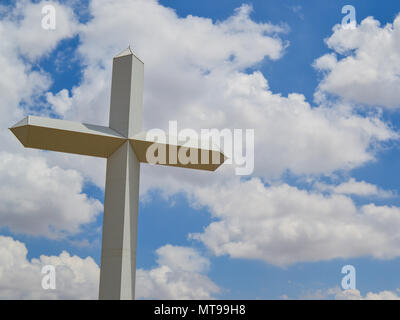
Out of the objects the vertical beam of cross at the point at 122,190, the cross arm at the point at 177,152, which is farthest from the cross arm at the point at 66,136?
the cross arm at the point at 177,152

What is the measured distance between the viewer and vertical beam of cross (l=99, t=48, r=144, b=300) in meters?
10.5

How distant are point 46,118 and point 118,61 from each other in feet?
7.32

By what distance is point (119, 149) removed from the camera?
11367 mm

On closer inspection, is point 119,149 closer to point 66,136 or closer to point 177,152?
point 66,136

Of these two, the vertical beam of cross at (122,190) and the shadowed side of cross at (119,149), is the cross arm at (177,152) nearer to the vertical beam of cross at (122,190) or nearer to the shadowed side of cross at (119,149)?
the shadowed side of cross at (119,149)

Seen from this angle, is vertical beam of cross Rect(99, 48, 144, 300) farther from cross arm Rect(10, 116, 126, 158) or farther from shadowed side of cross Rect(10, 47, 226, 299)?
cross arm Rect(10, 116, 126, 158)

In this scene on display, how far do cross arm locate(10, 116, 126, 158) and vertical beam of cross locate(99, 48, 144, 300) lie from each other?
A: 27 centimetres

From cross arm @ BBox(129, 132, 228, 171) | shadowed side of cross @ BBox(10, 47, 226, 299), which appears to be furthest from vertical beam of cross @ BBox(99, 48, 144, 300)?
cross arm @ BBox(129, 132, 228, 171)

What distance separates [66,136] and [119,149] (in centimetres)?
123

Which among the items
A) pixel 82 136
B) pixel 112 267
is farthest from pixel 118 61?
pixel 112 267

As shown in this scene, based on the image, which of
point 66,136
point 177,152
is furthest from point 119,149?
point 177,152

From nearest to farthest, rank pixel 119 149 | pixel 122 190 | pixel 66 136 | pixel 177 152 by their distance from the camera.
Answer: pixel 122 190, pixel 66 136, pixel 119 149, pixel 177 152
